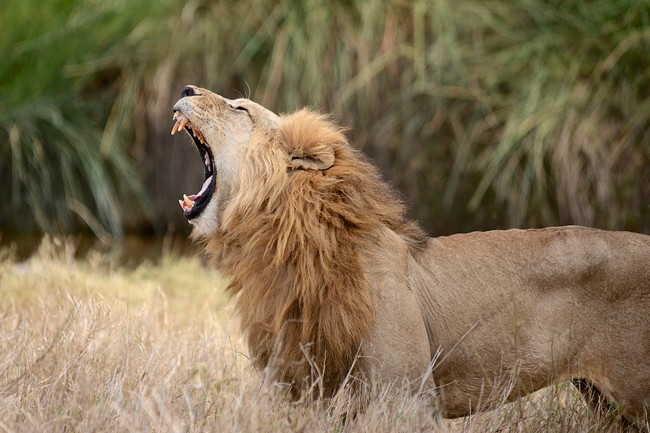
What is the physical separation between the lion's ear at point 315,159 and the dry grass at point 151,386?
81cm

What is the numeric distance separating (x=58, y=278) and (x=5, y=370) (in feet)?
7.89

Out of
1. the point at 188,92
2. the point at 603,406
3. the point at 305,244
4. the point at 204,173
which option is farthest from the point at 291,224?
the point at 603,406

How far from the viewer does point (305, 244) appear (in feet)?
12.9

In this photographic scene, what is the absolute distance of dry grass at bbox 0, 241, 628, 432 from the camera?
134 inches

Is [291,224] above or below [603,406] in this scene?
above

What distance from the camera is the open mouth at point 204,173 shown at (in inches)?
168

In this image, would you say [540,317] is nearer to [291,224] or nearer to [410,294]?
[410,294]

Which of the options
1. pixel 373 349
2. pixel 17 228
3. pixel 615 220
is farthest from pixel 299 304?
pixel 17 228

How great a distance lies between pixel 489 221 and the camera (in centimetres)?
882

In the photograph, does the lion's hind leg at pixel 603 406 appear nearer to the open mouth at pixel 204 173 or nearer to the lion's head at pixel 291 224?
the lion's head at pixel 291 224

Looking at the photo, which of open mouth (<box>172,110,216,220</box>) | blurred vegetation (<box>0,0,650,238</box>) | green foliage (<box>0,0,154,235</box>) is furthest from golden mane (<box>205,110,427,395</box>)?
green foliage (<box>0,0,154,235</box>)

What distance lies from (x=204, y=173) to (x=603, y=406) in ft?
5.83

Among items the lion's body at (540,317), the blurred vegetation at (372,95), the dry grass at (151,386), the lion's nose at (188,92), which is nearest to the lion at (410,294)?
the lion's body at (540,317)

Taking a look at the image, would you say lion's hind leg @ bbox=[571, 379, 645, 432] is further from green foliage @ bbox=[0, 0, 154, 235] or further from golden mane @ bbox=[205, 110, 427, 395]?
green foliage @ bbox=[0, 0, 154, 235]
